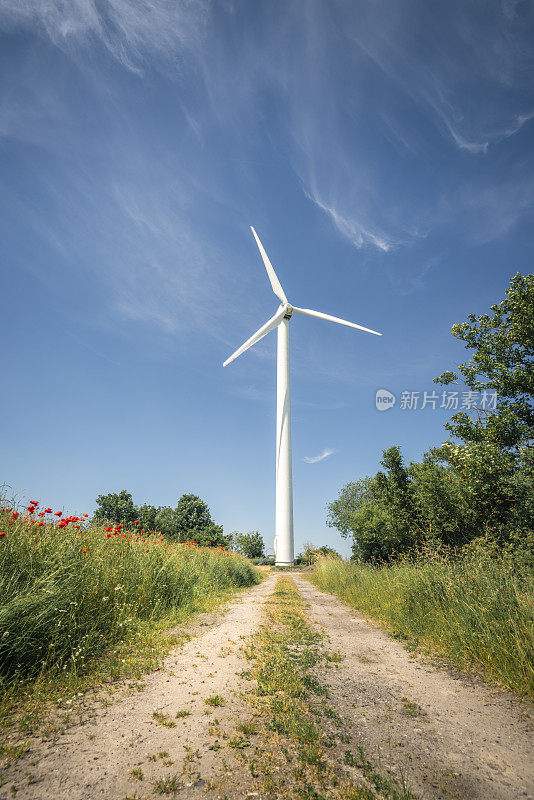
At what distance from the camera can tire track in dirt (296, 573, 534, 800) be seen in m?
3.27

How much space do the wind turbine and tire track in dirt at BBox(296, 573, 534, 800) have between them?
1337 inches

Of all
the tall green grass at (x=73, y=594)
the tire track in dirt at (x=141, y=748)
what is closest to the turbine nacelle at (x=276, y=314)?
the tall green grass at (x=73, y=594)

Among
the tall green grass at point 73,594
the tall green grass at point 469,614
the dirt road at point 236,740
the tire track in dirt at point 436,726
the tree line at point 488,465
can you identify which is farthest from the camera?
the tree line at point 488,465

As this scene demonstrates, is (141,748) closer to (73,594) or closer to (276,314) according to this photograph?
(73,594)

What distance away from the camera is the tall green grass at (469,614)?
5.59 m

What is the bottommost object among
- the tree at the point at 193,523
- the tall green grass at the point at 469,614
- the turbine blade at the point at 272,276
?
→ the tall green grass at the point at 469,614

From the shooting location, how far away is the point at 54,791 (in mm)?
2930

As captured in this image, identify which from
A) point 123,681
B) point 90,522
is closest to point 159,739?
point 123,681

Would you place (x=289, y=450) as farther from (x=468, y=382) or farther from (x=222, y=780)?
(x=222, y=780)

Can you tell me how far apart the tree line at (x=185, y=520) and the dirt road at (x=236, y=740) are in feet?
153

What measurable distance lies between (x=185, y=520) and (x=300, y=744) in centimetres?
5428

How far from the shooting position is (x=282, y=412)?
4119 cm

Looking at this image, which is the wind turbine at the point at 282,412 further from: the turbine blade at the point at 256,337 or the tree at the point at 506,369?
the tree at the point at 506,369

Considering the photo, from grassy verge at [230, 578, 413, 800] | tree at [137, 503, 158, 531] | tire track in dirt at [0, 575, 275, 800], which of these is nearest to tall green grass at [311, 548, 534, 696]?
grassy verge at [230, 578, 413, 800]
